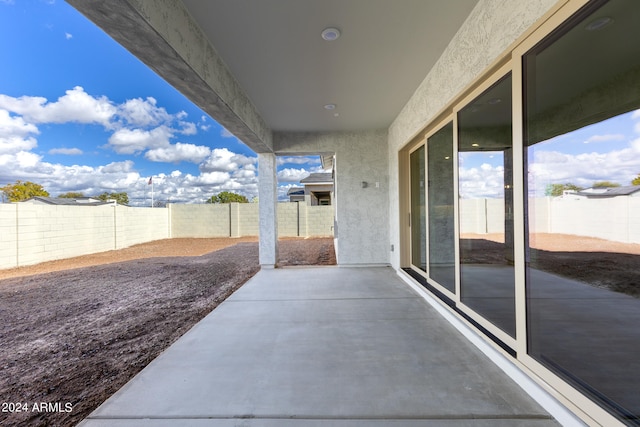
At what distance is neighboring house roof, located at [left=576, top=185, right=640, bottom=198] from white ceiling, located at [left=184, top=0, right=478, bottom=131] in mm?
1737

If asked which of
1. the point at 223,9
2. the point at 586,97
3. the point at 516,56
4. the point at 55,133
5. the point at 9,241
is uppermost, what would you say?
the point at 55,133

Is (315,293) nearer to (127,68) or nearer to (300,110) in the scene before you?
(300,110)

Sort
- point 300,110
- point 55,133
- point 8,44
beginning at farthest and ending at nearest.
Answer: point 55,133
point 8,44
point 300,110

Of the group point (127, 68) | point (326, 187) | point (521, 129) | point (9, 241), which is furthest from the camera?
point (326, 187)

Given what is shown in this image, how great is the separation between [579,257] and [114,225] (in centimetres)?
1305

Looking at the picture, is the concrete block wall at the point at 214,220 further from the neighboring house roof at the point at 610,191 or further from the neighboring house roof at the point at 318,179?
the neighboring house roof at the point at 610,191

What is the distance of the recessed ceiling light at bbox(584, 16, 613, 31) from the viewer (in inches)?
59.2

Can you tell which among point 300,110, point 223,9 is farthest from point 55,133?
point 223,9

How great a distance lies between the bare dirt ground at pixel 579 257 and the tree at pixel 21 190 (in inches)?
1084

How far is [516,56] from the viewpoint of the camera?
6.30 ft

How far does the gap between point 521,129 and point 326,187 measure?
13385mm

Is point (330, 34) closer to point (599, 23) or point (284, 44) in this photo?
point (284, 44)

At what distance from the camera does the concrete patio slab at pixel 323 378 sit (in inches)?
62.7

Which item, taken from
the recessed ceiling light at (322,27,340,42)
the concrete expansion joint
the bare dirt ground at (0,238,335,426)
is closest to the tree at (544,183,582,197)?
the concrete expansion joint
